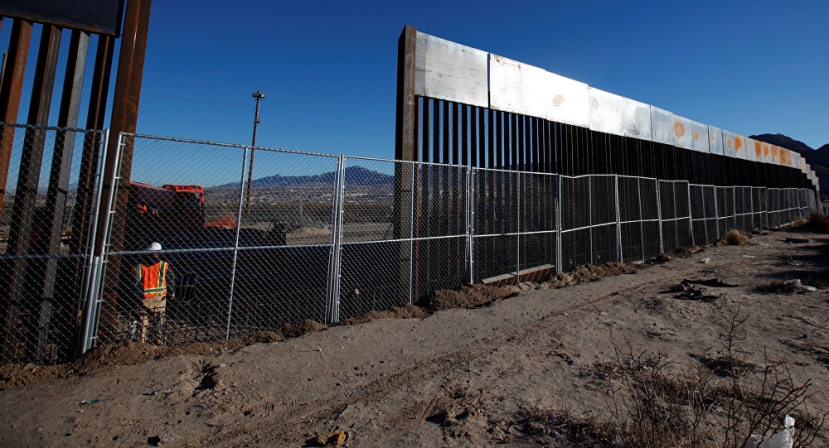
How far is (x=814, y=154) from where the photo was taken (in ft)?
377

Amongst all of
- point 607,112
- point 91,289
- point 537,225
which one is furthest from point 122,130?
point 607,112

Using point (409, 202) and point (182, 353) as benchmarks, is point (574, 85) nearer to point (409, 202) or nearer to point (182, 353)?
point (409, 202)

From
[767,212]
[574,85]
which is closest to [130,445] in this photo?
[574,85]

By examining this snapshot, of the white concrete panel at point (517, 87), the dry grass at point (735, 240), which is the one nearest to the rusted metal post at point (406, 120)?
the white concrete panel at point (517, 87)

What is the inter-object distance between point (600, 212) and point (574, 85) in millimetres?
3711

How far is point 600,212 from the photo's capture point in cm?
1132

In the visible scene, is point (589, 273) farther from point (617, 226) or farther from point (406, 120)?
point (406, 120)

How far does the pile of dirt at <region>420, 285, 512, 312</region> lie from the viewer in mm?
7052

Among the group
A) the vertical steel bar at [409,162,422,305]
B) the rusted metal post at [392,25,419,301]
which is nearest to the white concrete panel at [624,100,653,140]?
the rusted metal post at [392,25,419,301]

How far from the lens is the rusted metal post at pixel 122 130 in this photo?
4.65m

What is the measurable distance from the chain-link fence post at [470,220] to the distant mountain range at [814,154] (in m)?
108

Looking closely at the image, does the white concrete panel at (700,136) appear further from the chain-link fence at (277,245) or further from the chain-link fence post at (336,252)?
the chain-link fence post at (336,252)

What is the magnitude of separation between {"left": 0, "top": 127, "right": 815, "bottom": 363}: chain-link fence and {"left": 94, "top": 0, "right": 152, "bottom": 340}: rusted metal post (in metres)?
0.03

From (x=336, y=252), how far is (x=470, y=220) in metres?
2.96
